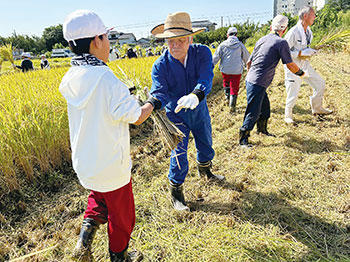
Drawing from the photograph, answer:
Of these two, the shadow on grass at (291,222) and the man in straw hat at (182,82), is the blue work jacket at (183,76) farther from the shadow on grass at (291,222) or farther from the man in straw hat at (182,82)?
the shadow on grass at (291,222)

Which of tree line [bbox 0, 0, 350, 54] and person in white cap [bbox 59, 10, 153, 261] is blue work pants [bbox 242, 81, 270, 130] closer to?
person in white cap [bbox 59, 10, 153, 261]

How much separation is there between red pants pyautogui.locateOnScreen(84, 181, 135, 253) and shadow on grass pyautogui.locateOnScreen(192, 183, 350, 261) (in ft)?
2.90

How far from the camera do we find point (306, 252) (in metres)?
1.64

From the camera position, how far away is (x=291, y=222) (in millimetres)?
1895

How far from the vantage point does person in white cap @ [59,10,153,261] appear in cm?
112

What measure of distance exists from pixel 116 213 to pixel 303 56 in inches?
135

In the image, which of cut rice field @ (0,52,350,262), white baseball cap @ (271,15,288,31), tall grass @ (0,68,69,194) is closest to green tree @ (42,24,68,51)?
tall grass @ (0,68,69,194)

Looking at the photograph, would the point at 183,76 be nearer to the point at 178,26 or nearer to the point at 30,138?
the point at 178,26

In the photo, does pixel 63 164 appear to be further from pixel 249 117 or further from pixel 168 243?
pixel 249 117

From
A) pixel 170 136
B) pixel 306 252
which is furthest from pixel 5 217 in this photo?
pixel 306 252

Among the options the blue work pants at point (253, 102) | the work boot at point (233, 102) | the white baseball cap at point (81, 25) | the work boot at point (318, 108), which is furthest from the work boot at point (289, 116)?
the white baseball cap at point (81, 25)

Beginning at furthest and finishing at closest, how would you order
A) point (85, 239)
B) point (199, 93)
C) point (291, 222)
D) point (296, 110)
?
point (296, 110) < point (291, 222) < point (199, 93) < point (85, 239)

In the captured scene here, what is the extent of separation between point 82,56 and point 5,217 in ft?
6.32

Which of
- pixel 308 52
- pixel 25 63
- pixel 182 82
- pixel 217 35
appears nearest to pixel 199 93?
pixel 182 82
